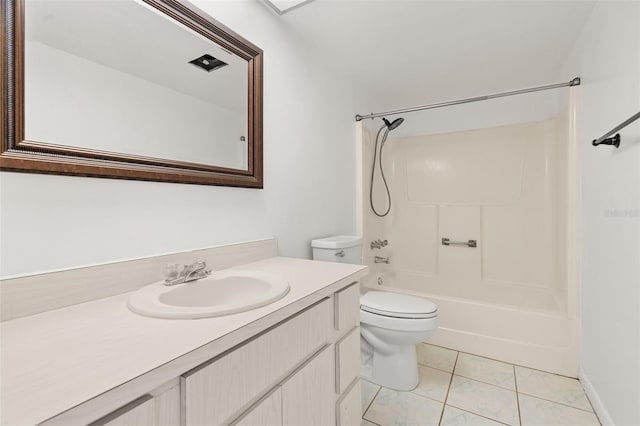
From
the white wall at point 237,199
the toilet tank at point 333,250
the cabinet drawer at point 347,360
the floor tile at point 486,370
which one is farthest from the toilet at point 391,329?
the cabinet drawer at point 347,360

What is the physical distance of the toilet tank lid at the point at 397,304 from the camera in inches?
64.0

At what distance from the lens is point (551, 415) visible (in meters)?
1.44

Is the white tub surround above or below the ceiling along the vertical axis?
below

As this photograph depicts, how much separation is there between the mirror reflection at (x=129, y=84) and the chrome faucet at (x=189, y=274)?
41cm

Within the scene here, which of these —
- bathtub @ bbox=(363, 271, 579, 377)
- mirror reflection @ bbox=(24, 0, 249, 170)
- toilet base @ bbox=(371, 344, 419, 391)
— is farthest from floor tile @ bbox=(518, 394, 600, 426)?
mirror reflection @ bbox=(24, 0, 249, 170)

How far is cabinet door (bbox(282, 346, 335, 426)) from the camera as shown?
81 cm

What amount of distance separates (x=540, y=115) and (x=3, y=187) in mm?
3396

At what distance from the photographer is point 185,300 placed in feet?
3.10

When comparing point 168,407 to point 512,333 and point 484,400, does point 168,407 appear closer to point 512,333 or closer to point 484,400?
point 484,400

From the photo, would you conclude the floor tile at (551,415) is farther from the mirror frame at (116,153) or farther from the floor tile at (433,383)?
the mirror frame at (116,153)

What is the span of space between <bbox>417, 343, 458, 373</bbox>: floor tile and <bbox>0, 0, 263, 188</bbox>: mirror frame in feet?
5.33

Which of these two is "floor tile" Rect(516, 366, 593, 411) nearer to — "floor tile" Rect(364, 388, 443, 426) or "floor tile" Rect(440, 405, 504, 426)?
"floor tile" Rect(440, 405, 504, 426)

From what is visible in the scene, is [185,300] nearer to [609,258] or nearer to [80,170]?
[80,170]

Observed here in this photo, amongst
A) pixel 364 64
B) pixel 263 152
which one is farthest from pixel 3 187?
→ pixel 364 64
